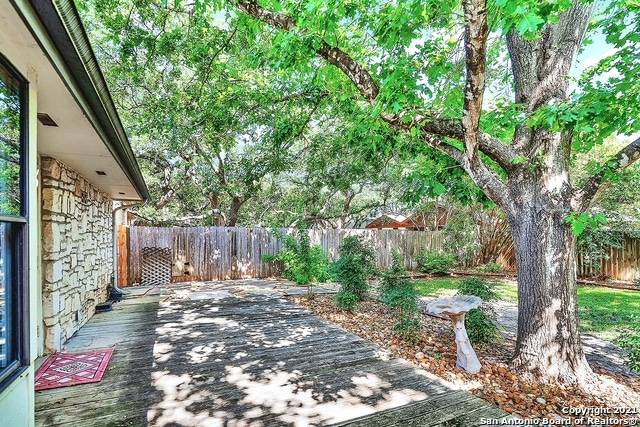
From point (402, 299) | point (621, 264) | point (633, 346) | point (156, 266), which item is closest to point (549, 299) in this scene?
point (633, 346)

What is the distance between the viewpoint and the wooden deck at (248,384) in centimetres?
252

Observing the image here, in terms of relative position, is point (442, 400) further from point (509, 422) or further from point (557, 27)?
point (557, 27)

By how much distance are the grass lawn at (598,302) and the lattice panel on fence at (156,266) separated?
21.7 feet

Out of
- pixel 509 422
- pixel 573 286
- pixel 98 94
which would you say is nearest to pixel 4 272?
pixel 98 94

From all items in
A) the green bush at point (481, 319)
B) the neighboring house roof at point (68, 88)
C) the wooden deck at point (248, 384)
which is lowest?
the wooden deck at point (248, 384)

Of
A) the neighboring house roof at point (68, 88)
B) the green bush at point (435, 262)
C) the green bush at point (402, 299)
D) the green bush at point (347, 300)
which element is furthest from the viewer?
the green bush at point (435, 262)

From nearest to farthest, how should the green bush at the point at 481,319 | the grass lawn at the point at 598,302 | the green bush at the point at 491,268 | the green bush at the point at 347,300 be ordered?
the green bush at the point at 481,319, the grass lawn at the point at 598,302, the green bush at the point at 347,300, the green bush at the point at 491,268

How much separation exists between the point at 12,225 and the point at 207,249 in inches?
317

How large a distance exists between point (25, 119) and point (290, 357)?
317 centimetres

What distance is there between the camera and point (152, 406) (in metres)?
2.66

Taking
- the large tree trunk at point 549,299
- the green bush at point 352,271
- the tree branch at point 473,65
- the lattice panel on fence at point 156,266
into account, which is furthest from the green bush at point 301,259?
the tree branch at point 473,65

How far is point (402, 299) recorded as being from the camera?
14.8ft

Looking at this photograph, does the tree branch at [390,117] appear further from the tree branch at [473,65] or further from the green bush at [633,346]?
the green bush at [633,346]

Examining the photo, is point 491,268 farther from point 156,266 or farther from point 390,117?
point 156,266
